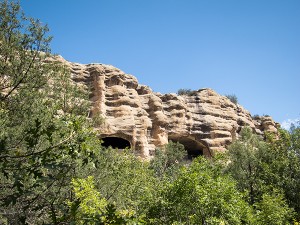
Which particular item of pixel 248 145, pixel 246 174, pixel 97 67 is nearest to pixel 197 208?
pixel 246 174

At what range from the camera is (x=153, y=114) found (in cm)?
4212

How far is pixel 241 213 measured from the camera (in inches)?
469

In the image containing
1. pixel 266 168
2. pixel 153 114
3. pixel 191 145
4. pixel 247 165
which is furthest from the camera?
pixel 191 145

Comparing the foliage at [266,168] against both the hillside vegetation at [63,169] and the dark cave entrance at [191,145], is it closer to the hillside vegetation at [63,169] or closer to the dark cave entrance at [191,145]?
the hillside vegetation at [63,169]

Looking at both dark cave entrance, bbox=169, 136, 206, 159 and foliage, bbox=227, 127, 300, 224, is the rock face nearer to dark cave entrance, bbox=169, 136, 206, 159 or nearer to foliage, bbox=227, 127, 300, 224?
dark cave entrance, bbox=169, 136, 206, 159

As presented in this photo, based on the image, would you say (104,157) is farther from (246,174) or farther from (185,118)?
(185,118)

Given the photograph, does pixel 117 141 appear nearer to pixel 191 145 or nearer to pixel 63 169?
pixel 191 145

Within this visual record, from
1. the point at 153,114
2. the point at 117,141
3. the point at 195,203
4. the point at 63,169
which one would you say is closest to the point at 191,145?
the point at 153,114

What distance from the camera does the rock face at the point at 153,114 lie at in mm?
38250

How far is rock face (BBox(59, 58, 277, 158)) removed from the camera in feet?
125

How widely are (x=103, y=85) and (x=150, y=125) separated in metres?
8.38

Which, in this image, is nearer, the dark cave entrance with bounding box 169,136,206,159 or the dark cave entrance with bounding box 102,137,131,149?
the dark cave entrance with bounding box 102,137,131,149

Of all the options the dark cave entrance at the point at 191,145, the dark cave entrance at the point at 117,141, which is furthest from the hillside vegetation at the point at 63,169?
the dark cave entrance at the point at 191,145

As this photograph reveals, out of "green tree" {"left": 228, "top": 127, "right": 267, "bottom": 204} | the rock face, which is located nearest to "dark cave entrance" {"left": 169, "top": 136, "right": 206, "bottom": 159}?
the rock face
